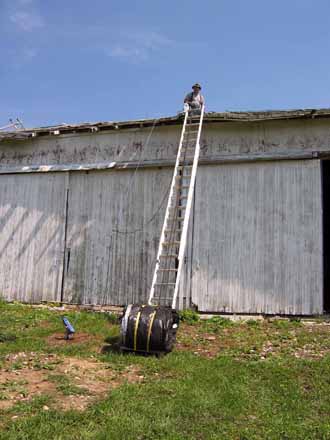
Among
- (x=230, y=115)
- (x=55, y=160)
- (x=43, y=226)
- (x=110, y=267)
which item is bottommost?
(x=110, y=267)

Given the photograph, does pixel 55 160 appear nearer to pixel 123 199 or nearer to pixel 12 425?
pixel 123 199

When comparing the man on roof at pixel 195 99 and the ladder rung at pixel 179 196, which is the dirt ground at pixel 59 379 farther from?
the man on roof at pixel 195 99

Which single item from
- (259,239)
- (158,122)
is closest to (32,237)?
(158,122)

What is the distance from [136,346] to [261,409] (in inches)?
95.0

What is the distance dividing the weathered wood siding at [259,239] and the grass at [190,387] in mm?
973

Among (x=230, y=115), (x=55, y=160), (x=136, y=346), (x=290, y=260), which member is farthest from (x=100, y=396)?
(x=55, y=160)

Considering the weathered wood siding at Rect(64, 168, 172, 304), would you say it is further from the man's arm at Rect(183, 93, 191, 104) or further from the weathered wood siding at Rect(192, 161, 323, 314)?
the man's arm at Rect(183, 93, 191, 104)

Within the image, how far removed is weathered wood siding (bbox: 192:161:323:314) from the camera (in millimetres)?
9625

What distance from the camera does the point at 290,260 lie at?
31.8ft

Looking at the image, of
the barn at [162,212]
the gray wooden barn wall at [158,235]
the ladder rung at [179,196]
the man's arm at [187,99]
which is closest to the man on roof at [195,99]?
the man's arm at [187,99]

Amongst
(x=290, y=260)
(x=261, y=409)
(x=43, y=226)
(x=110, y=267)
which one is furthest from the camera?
(x=43, y=226)

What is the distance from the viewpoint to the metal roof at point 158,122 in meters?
9.80

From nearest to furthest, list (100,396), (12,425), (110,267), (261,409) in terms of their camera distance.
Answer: (12,425) < (261,409) < (100,396) < (110,267)

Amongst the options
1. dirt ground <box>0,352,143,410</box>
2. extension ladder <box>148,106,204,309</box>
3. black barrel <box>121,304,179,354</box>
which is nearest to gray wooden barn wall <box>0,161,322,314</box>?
extension ladder <box>148,106,204,309</box>
